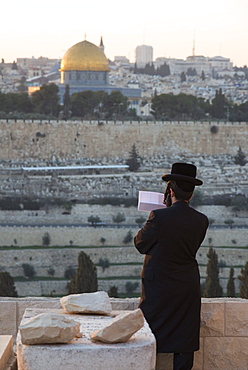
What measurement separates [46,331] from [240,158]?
26.2 metres

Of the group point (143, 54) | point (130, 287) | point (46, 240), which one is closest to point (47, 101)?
point (46, 240)

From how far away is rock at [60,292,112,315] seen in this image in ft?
9.52

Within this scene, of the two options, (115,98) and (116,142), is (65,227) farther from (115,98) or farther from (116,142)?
(115,98)

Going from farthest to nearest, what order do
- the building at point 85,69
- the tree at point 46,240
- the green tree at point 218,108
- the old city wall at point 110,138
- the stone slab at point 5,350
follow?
the building at point 85,69, the green tree at point 218,108, the old city wall at point 110,138, the tree at point 46,240, the stone slab at point 5,350

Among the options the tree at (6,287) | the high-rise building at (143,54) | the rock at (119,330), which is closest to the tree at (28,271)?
the tree at (6,287)

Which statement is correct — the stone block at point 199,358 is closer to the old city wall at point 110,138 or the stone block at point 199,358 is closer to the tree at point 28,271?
the tree at point 28,271

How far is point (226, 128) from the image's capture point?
2955 cm

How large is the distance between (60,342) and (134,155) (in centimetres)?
2499

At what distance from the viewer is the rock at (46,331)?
2518 millimetres

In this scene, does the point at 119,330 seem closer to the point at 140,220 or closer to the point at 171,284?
the point at 171,284

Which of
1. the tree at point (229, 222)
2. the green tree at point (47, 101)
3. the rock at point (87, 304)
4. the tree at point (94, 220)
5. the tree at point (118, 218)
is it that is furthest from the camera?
the green tree at point (47, 101)

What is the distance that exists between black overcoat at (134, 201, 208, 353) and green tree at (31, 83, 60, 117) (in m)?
27.6

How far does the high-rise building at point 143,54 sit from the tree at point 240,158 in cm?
5366

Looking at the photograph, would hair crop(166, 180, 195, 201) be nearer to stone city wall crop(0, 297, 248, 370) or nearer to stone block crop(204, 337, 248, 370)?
stone city wall crop(0, 297, 248, 370)
